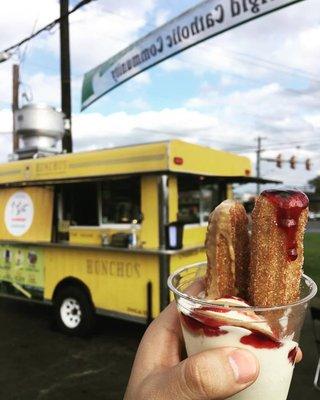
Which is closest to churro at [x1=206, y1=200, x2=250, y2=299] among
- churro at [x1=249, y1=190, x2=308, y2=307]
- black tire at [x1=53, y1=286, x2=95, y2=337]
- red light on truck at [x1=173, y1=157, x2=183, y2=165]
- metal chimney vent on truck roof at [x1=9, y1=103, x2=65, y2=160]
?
churro at [x1=249, y1=190, x2=308, y2=307]

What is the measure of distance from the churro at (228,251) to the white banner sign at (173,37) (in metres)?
5.55

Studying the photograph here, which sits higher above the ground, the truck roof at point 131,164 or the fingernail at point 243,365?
the truck roof at point 131,164

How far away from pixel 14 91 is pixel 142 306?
58.3ft

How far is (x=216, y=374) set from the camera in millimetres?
1134

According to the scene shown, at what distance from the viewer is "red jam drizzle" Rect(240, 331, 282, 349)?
1.12 metres

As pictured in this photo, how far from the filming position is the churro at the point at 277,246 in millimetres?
1150

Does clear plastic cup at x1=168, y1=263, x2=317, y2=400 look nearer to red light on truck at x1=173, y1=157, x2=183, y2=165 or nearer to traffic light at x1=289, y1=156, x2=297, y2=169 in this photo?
red light on truck at x1=173, y1=157, x2=183, y2=165

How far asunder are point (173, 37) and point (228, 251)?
7.11 meters

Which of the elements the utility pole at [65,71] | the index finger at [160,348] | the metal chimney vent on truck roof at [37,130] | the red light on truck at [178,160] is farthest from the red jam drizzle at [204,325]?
the utility pole at [65,71]

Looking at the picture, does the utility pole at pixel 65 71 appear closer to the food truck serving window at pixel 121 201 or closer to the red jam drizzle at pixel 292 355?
the food truck serving window at pixel 121 201

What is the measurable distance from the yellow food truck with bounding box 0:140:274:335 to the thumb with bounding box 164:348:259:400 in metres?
5.00

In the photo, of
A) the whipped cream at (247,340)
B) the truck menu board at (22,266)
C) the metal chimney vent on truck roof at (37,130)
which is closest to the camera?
the whipped cream at (247,340)

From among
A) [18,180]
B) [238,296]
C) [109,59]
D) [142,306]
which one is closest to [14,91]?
[109,59]

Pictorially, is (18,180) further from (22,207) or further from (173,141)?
(173,141)
